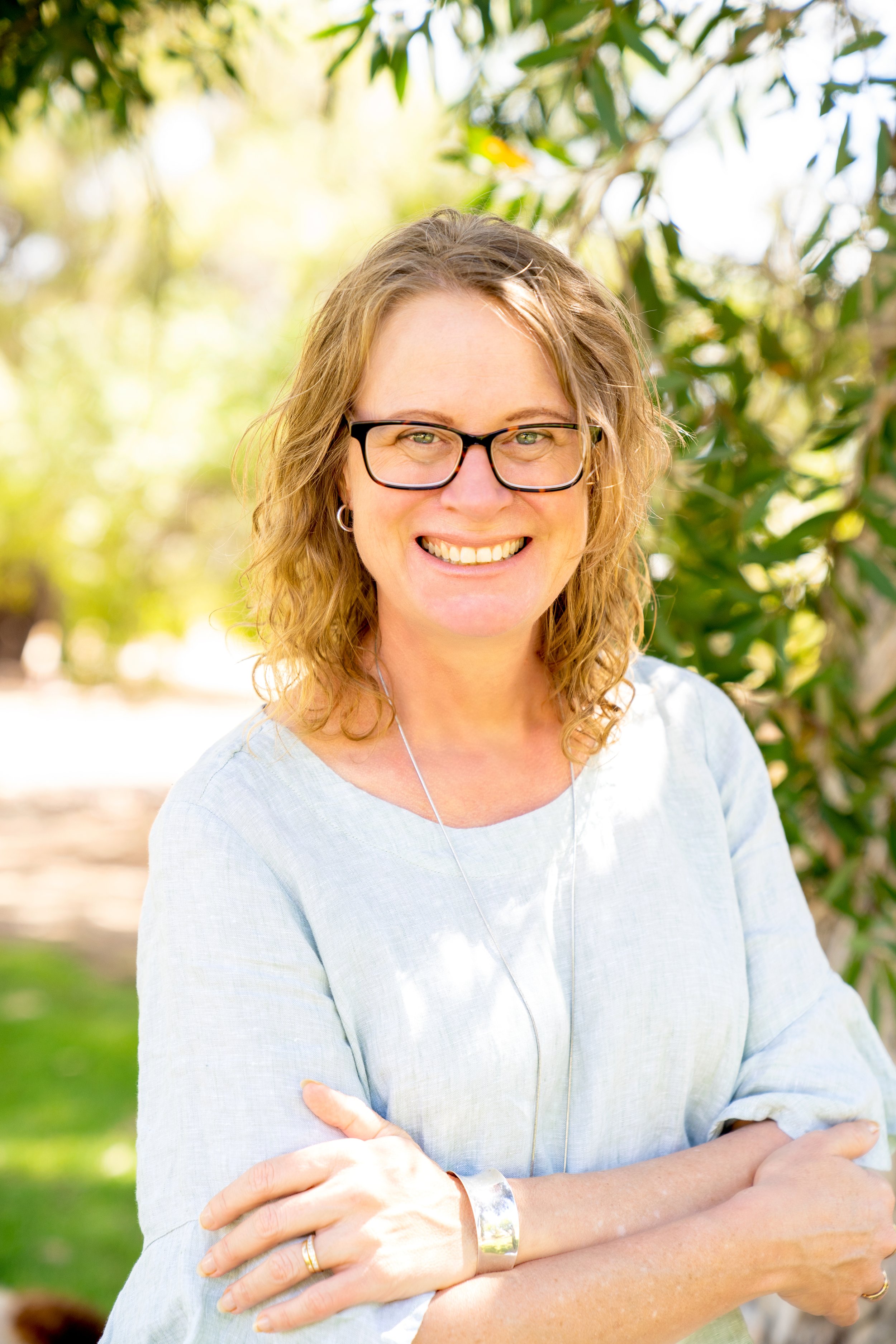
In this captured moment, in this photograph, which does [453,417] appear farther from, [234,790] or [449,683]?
[234,790]

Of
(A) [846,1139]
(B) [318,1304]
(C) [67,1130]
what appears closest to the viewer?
(B) [318,1304]

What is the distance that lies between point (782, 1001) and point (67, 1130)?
3964 mm

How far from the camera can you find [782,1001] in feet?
5.28

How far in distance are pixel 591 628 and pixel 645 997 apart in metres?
0.56

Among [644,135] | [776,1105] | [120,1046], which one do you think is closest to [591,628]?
[776,1105]

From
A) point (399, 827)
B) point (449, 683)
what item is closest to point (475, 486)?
point (449, 683)

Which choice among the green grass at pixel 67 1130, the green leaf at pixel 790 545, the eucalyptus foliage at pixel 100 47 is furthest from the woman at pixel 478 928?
the green grass at pixel 67 1130

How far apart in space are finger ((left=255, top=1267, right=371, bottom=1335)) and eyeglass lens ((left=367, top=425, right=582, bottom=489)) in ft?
2.97

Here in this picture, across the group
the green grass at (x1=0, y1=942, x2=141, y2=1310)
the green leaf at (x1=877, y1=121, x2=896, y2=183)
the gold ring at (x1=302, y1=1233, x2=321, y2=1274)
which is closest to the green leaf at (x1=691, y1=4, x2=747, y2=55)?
the green leaf at (x1=877, y1=121, x2=896, y2=183)

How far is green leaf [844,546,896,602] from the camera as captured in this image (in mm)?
2189

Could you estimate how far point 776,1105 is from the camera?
1.53m

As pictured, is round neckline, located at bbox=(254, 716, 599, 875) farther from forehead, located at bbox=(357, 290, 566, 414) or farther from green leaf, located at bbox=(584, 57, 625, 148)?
green leaf, located at bbox=(584, 57, 625, 148)

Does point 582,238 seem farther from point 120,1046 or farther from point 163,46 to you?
point 120,1046

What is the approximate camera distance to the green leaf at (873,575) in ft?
7.18
